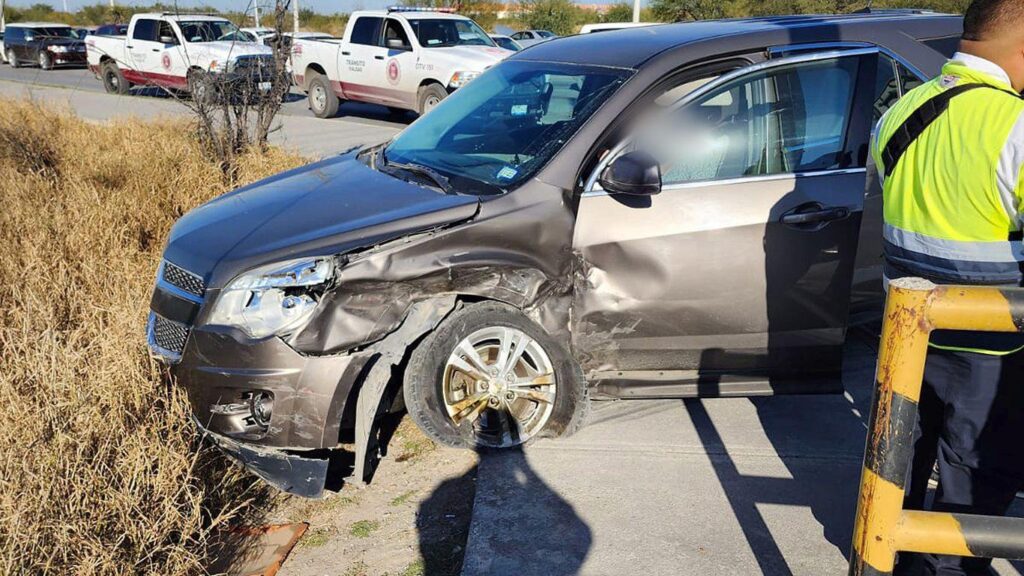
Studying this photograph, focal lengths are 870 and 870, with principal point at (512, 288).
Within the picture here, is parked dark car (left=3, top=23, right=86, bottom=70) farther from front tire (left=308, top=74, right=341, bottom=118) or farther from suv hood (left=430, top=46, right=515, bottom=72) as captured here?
suv hood (left=430, top=46, right=515, bottom=72)

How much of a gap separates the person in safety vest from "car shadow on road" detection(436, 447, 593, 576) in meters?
1.29

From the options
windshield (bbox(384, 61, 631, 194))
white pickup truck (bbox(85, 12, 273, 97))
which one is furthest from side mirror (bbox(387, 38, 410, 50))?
windshield (bbox(384, 61, 631, 194))

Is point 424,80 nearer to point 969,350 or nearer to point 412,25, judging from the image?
point 412,25

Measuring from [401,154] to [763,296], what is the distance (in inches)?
79.4

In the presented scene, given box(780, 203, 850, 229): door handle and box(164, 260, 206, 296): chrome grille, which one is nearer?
box(164, 260, 206, 296): chrome grille

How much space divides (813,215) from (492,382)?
1592 mm

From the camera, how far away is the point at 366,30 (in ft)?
52.1

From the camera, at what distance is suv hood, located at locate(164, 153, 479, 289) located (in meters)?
3.57

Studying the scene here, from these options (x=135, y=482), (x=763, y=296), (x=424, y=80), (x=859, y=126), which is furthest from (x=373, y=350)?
(x=424, y=80)

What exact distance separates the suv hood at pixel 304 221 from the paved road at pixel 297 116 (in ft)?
20.1

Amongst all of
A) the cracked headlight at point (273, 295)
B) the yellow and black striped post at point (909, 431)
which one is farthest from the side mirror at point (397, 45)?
the yellow and black striped post at point (909, 431)

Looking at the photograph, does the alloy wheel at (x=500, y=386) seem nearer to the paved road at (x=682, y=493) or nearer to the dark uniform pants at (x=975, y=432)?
the paved road at (x=682, y=493)

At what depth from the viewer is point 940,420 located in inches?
109

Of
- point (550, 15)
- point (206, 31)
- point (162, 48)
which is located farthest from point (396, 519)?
point (550, 15)
